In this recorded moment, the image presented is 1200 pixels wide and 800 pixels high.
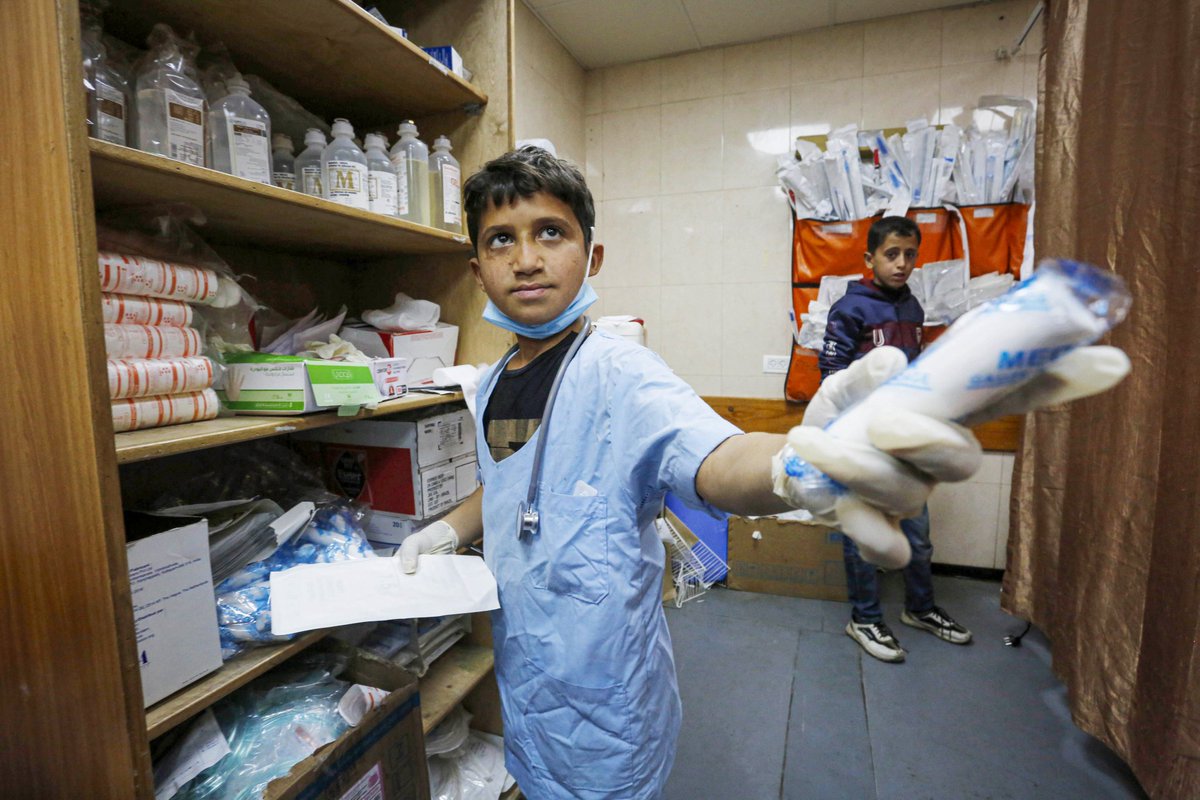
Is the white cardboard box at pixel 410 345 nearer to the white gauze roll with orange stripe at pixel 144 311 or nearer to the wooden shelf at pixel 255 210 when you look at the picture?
the wooden shelf at pixel 255 210

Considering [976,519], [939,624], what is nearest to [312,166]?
[939,624]

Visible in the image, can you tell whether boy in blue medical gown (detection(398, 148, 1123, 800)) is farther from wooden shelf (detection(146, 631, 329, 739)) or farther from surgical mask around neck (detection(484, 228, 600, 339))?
wooden shelf (detection(146, 631, 329, 739))

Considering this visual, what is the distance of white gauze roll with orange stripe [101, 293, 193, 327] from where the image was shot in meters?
0.74

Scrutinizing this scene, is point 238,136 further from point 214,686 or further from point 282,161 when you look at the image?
point 214,686

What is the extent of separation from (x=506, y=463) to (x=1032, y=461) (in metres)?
2.04

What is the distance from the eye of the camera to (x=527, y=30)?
8.14 ft

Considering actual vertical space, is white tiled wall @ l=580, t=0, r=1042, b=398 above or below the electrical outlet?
above

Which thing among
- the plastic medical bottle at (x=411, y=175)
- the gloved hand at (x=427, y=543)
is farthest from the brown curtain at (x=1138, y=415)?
the plastic medical bottle at (x=411, y=175)

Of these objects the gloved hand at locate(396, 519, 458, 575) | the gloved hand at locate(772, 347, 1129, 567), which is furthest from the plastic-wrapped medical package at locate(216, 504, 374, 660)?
the gloved hand at locate(772, 347, 1129, 567)

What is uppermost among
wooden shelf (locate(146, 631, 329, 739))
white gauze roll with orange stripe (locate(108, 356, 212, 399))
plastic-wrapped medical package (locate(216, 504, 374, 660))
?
white gauze roll with orange stripe (locate(108, 356, 212, 399))

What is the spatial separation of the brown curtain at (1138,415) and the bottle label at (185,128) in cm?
181

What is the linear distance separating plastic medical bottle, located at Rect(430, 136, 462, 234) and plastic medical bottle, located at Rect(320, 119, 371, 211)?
0.21 metres

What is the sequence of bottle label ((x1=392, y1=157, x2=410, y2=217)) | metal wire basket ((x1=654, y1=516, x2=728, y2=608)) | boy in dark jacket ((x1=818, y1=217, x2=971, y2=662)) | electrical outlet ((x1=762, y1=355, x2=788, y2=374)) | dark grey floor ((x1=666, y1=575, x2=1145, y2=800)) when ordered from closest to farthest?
bottle label ((x1=392, y1=157, x2=410, y2=217)) → dark grey floor ((x1=666, y1=575, x2=1145, y2=800)) → boy in dark jacket ((x1=818, y1=217, x2=971, y2=662)) → metal wire basket ((x1=654, y1=516, x2=728, y2=608)) → electrical outlet ((x1=762, y1=355, x2=788, y2=374))

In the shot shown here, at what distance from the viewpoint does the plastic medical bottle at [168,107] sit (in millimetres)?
779
